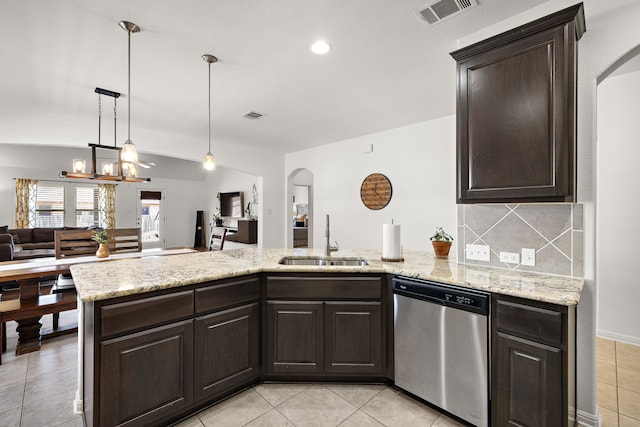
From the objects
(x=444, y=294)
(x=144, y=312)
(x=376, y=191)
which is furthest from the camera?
(x=376, y=191)

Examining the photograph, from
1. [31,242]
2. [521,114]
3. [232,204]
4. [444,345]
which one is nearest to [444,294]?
[444,345]

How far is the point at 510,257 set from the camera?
210 cm

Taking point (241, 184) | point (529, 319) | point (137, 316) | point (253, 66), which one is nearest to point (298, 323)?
point (137, 316)

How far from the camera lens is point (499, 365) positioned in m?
1.67

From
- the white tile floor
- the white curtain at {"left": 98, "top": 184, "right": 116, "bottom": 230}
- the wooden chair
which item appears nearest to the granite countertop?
the white tile floor

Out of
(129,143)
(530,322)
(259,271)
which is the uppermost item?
(129,143)

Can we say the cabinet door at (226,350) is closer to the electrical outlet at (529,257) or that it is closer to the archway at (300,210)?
the electrical outlet at (529,257)

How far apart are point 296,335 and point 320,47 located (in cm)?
224

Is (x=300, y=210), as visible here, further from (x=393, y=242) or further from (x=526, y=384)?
(x=526, y=384)

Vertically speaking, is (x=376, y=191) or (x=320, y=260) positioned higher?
(x=376, y=191)

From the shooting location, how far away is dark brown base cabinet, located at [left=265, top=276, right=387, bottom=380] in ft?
7.27

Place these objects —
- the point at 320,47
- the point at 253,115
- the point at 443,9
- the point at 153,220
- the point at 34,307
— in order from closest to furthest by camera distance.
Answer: the point at 443,9
the point at 320,47
the point at 34,307
the point at 253,115
the point at 153,220

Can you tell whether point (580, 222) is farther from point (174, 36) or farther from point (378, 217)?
point (378, 217)

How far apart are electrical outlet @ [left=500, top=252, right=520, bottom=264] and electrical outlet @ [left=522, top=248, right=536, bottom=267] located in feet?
0.11
